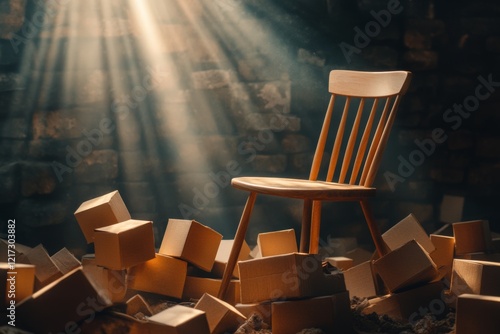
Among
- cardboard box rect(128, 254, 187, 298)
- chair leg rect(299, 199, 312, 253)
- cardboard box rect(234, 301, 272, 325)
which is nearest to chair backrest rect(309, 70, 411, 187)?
chair leg rect(299, 199, 312, 253)

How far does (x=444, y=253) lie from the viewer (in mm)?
3291

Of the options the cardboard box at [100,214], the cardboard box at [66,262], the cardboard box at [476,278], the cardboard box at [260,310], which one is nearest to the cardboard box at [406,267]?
the cardboard box at [476,278]

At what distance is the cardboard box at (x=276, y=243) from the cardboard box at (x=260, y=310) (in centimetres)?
57

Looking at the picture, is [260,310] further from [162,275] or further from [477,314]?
[477,314]

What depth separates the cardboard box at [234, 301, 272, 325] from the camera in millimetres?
2625

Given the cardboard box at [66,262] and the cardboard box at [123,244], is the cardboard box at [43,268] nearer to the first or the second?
the cardboard box at [66,262]

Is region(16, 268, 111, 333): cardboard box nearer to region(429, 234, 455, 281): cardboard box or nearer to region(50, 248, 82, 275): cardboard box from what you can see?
region(50, 248, 82, 275): cardboard box

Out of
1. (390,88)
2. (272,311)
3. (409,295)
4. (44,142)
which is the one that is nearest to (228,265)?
(272,311)

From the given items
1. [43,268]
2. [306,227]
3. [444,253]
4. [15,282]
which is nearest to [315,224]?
[306,227]

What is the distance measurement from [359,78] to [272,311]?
4.12ft

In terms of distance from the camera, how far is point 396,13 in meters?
4.11

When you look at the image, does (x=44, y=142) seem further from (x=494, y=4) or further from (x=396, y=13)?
(x=494, y=4)

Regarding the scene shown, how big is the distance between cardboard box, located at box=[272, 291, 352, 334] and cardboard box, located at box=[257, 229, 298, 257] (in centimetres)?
73

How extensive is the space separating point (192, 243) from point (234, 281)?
0.85 ft
